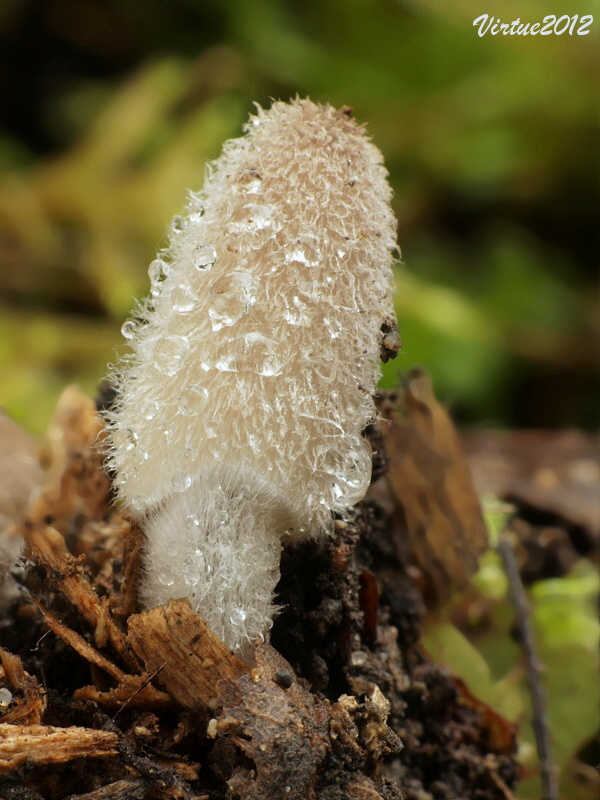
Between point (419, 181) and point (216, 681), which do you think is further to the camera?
point (419, 181)

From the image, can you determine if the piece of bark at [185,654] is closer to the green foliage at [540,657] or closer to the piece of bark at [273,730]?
the piece of bark at [273,730]

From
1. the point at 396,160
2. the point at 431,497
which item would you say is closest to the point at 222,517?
the point at 431,497

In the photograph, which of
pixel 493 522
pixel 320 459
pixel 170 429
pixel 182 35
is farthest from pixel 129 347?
pixel 182 35

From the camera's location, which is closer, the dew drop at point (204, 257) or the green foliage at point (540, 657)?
the dew drop at point (204, 257)

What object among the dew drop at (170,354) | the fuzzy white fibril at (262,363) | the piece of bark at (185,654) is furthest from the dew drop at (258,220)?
the piece of bark at (185,654)

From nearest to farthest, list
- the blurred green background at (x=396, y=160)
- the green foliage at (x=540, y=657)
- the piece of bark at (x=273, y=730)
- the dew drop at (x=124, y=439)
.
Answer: the piece of bark at (x=273, y=730), the dew drop at (x=124, y=439), the green foliage at (x=540, y=657), the blurred green background at (x=396, y=160)

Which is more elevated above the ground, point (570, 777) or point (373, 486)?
point (373, 486)

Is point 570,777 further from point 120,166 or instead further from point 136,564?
point 120,166
